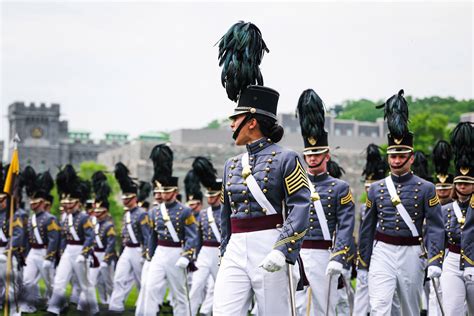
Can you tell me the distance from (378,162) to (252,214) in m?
8.53

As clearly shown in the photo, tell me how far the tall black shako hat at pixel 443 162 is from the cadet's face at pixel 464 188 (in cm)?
231

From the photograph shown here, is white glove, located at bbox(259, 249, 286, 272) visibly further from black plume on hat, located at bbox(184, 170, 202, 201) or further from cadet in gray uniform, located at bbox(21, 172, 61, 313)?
black plume on hat, located at bbox(184, 170, 202, 201)

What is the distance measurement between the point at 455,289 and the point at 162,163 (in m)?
5.87

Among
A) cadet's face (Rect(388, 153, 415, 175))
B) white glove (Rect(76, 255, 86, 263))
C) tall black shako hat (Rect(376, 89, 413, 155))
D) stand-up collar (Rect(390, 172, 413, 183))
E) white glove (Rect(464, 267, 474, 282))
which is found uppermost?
tall black shako hat (Rect(376, 89, 413, 155))

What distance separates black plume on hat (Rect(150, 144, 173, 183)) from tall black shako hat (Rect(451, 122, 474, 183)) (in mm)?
4987

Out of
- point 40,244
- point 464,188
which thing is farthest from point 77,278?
point 464,188

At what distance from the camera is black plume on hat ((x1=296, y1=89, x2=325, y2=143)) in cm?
1115

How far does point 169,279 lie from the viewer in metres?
13.8

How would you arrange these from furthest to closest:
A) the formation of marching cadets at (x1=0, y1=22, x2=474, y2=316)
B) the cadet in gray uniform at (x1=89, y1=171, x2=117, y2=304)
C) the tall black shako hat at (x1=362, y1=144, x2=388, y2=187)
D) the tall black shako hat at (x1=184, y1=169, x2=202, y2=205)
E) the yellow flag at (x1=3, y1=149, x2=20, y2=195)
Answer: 1. the cadet in gray uniform at (x1=89, y1=171, x2=117, y2=304)
2. the tall black shako hat at (x1=184, y1=169, x2=202, y2=205)
3. the tall black shako hat at (x1=362, y1=144, x2=388, y2=187)
4. the yellow flag at (x1=3, y1=149, x2=20, y2=195)
5. the formation of marching cadets at (x1=0, y1=22, x2=474, y2=316)

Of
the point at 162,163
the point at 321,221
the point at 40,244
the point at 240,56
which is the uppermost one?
the point at 240,56

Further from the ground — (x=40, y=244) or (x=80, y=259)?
(x=40, y=244)

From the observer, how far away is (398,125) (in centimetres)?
1104

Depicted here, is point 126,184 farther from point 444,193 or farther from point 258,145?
point 258,145

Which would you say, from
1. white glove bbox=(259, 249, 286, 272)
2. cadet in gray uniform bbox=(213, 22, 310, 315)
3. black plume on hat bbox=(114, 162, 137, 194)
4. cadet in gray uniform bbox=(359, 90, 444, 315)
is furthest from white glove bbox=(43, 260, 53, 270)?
white glove bbox=(259, 249, 286, 272)
